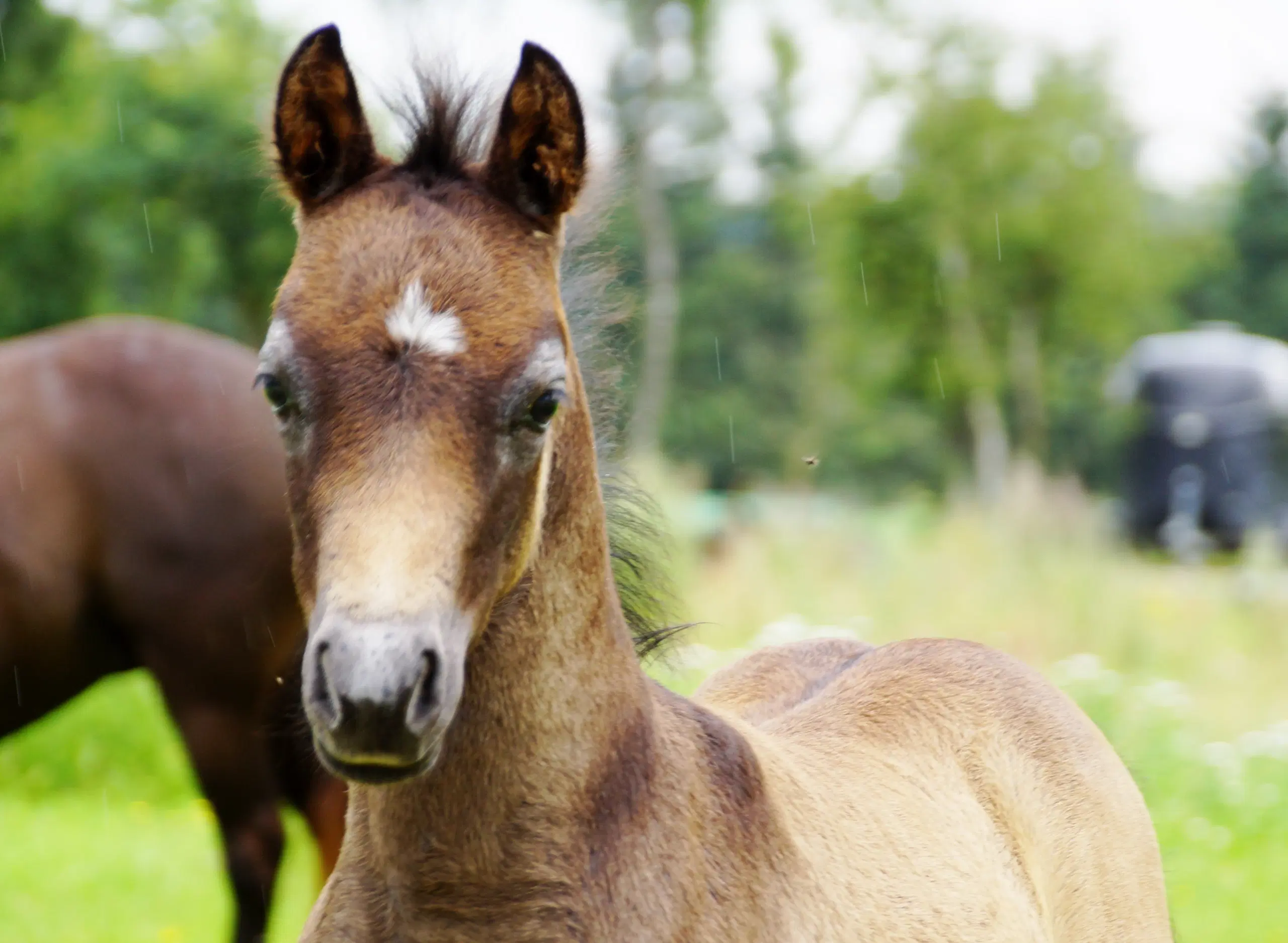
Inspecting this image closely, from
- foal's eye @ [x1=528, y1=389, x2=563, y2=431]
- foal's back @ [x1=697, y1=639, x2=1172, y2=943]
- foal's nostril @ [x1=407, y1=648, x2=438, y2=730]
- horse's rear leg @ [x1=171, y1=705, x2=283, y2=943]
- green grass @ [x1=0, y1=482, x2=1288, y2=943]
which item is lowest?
green grass @ [x1=0, y1=482, x2=1288, y2=943]

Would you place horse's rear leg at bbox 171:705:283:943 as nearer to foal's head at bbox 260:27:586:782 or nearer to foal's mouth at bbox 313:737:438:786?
foal's head at bbox 260:27:586:782

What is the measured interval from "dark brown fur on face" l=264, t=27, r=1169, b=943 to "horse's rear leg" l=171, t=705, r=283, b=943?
2035mm

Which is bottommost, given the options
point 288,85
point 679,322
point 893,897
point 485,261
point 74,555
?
point 679,322

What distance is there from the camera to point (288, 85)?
2211mm

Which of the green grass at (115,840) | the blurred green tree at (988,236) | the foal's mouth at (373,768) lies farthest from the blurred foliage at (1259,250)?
the foal's mouth at (373,768)

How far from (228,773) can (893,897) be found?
8.01 feet

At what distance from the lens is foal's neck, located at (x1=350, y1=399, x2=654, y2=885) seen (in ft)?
6.82

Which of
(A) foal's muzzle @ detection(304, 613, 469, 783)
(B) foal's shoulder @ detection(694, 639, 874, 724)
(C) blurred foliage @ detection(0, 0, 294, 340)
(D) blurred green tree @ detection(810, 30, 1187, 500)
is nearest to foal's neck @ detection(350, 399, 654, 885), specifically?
(A) foal's muzzle @ detection(304, 613, 469, 783)

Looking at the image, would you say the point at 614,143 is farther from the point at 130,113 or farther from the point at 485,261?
the point at 130,113

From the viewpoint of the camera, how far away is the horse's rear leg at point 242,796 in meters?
4.21

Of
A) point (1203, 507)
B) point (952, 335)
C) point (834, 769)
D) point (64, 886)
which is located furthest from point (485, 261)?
point (1203, 507)

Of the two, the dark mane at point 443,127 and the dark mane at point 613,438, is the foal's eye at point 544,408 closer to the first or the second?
the dark mane at point 443,127

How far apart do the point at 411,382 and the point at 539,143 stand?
52cm

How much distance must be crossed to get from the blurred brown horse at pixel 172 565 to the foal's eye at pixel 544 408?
97.7 inches
